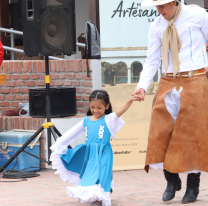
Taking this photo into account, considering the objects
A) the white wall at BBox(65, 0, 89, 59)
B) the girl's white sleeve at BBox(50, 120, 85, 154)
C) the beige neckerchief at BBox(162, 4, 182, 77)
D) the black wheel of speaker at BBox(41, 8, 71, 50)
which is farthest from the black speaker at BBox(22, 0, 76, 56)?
the white wall at BBox(65, 0, 89, 59)

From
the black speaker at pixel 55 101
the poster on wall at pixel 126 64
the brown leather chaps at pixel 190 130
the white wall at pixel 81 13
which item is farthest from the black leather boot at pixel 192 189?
the white wall at pixel 81 13

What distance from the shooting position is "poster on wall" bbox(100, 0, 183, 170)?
535 cm

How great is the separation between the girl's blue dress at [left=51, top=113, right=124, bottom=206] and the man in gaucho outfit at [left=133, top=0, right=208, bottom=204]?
38 centimetres

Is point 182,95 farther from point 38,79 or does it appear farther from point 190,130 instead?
point 38,79

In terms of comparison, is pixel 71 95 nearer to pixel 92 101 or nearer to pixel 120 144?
pixel 120 144

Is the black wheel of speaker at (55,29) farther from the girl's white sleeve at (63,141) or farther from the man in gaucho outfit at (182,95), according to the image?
the man in gaucho outfit at (182,95)

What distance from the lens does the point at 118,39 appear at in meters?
5.38

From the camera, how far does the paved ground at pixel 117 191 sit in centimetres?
386

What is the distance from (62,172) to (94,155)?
1.15 ft

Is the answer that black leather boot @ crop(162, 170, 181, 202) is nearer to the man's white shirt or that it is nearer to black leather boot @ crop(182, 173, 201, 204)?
black leather boot @ crop(182, 173, 201, 204)

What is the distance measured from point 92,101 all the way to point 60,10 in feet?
6.17

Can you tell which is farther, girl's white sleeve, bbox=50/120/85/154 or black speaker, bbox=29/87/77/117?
black speaker, bbox=29/87/77/117

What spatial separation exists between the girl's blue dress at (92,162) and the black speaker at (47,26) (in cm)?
169

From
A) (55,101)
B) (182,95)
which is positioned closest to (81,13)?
(55,101)
